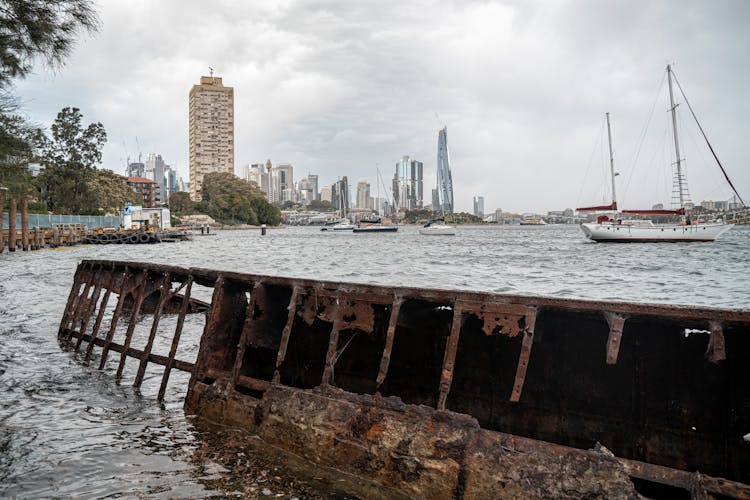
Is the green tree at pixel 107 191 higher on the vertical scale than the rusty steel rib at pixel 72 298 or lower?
higher

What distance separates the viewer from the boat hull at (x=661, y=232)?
68.0 metres

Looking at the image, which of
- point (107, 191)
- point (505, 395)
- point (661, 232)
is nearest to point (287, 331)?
point (505, 395)

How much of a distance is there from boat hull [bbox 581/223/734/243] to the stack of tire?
214 ft

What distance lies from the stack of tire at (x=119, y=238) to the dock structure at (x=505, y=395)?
69248 mm

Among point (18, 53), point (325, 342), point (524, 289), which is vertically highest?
point (18, 53)

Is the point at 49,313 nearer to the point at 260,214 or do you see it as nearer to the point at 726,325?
the point at 726,325

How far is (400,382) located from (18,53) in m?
9.84

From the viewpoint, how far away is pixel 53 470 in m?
5.56

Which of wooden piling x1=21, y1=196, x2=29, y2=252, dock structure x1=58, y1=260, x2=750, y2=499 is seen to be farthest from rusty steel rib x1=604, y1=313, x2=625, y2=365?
wooden piling x1=21, y1=196, x2=29, y2=252

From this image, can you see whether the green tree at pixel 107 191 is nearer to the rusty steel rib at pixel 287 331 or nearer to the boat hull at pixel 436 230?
the boat hull at pixel 436 230

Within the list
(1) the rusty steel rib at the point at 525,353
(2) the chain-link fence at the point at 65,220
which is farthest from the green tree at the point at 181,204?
(1) the rusty steel rib at the point at 525,353

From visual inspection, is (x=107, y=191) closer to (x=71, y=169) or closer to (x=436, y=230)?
(x=71, y=169)

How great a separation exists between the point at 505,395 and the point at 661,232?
7308 cm

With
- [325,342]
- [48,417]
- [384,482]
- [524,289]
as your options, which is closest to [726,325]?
[384,482]
